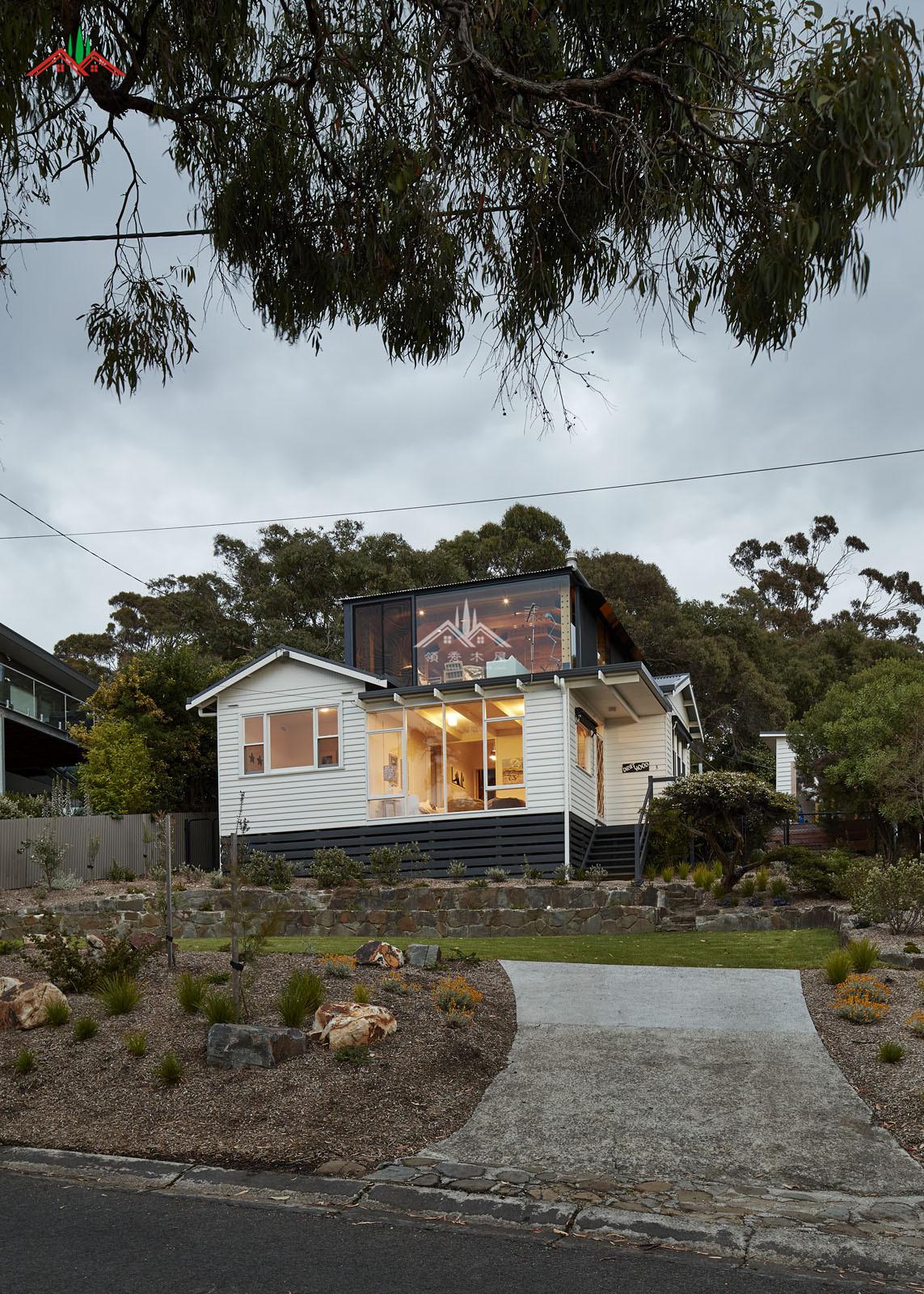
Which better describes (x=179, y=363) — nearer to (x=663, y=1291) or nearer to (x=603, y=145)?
(x=603, y=145)

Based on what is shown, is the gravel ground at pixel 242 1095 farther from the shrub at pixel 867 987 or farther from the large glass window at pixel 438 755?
the large glass window at pixel 438 755

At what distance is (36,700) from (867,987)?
26.5m

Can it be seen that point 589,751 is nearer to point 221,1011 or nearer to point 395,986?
point 395,986

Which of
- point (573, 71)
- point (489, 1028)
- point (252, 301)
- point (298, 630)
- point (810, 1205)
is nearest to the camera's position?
point (810, 1205)

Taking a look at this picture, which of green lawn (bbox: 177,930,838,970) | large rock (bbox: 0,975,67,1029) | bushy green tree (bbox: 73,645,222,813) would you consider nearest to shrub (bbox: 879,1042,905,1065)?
green lawn (bbox: 177,930,838,970)

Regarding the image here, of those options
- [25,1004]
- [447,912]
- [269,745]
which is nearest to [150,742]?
[269,745]

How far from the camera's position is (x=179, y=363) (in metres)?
6.96

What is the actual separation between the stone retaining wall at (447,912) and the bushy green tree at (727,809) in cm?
86

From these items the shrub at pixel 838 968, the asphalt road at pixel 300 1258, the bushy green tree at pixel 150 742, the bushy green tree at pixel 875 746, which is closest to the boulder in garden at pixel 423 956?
the shrub at pixel 838 968

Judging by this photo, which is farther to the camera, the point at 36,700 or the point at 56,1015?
the point at 36,700

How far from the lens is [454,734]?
22.0 m

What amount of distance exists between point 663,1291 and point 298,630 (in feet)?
109

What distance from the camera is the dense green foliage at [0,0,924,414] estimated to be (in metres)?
5.06

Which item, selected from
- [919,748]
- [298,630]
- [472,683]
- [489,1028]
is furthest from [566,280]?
[298,630]
